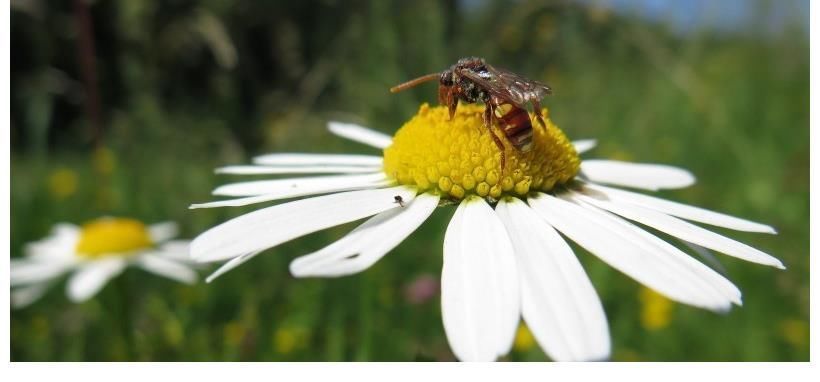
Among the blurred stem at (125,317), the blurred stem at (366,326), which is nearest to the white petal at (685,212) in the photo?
the blurred stem at (366,326)

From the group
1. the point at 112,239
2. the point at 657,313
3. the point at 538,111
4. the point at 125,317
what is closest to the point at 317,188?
the point at 538,111

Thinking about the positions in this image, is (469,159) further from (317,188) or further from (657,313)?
(657,313)

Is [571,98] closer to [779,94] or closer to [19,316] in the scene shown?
[779,94]

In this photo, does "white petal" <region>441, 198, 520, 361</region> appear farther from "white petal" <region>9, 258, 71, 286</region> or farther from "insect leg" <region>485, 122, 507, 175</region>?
"white petal" <region>9, 258, 71, 286</region>

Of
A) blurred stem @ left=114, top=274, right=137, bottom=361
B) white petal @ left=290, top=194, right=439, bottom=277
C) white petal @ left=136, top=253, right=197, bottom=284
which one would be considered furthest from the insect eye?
white petal @ left=136, top=253, right=197, bottom=284

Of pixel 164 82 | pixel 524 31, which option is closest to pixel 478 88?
pixel 524 31
